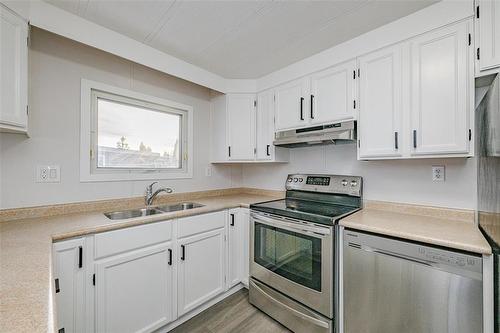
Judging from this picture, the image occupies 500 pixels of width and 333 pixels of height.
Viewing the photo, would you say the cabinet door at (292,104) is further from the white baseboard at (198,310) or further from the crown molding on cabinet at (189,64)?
the white baseboard at (198,310)

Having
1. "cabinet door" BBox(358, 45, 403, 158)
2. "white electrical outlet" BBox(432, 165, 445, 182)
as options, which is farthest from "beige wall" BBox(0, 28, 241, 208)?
"white electrical outlet" BBox(432, 165, 445, 182)

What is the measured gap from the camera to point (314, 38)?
1.82m

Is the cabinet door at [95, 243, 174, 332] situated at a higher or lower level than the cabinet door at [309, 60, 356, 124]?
lower

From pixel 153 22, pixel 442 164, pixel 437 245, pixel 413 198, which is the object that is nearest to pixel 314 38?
pixel 153 22

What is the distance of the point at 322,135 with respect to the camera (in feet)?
6.31

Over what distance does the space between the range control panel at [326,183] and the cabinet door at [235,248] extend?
2.29 ft

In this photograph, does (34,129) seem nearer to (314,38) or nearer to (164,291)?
(164,291)

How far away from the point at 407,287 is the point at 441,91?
1242 millimetres

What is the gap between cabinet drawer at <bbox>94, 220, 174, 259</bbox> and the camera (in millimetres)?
1390

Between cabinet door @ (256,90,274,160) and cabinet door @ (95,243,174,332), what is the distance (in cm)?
138

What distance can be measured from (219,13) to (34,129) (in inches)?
61.7

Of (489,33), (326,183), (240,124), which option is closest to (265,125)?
(240,124)

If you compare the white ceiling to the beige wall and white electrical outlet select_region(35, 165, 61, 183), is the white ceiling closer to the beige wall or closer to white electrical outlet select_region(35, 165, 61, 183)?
the beige wall

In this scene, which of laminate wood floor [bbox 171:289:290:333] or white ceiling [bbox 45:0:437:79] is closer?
white ceiling [bbox 45:0:437:79]
